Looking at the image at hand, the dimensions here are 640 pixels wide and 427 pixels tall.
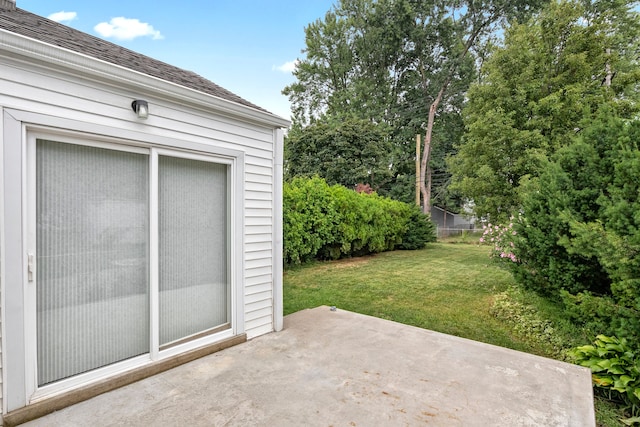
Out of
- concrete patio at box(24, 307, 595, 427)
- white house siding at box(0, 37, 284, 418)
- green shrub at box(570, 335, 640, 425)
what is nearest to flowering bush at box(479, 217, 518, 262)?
green shrub at box(570, 335, 640, 425)

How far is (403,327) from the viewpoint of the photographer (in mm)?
3672

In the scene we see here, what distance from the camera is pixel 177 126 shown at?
8.98ft

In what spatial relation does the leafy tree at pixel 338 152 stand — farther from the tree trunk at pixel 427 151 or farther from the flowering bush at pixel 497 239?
the flowering bush at pixel 497 239

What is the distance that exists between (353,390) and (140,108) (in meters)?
2.55

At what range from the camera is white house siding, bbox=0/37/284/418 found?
2025mm

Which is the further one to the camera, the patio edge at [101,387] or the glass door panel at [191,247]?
the glass door panel at [191,247]

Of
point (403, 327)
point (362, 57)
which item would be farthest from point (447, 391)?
point (362, 57)

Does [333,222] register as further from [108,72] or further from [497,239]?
[108,72]

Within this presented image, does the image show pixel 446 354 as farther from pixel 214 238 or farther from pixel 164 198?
pixel 164 198

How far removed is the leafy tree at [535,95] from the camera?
7.23 meters

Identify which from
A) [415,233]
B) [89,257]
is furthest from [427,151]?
[89,257]

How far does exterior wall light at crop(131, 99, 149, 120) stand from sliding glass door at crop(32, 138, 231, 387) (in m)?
0.28

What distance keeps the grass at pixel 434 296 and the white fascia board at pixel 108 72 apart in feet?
9.95

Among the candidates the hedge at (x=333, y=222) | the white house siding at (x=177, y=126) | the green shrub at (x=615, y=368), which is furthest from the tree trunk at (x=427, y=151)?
the white house siding at (x=177, y=126)
